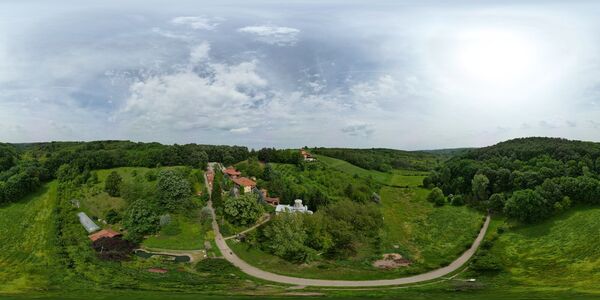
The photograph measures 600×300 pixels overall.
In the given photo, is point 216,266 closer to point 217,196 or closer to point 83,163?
point 217,196

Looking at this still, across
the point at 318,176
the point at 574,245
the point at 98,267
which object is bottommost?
the point at 98,267

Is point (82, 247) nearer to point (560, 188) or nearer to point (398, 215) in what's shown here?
point (398, 215)

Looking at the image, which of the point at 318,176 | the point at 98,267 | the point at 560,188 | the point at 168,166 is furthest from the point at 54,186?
the point at 560,188

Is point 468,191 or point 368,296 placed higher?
point 468,191

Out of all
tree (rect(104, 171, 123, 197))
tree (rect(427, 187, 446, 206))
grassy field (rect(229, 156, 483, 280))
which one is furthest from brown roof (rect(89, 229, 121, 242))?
tree (rect(427, 187, 446, 206))

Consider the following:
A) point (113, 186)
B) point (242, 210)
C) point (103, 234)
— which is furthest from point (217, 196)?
point (113, 186)
